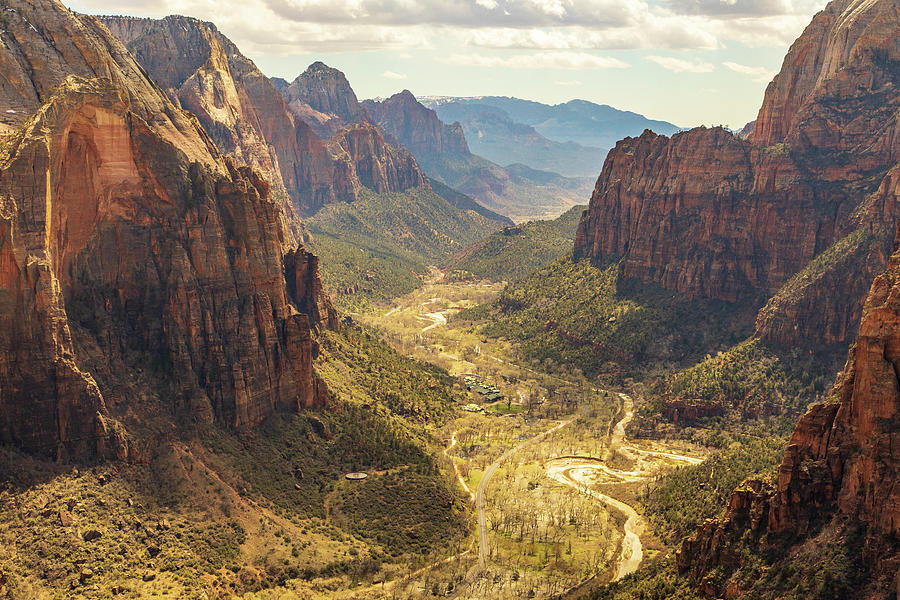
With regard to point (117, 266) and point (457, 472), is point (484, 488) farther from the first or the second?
point (117, 266)

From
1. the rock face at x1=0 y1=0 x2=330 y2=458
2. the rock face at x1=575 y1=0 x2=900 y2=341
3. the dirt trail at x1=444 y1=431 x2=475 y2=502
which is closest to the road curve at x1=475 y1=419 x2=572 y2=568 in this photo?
the dirt trail at x1=444 y1=431 x2=475 y2=502

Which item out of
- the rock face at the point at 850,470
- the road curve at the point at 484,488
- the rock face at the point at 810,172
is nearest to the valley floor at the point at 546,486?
the road curve at the point at 484,488

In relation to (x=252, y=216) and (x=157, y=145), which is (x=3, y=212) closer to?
(x=157, y=145)

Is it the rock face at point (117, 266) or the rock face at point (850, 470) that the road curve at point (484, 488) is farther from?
the rock face at point (850, 470)

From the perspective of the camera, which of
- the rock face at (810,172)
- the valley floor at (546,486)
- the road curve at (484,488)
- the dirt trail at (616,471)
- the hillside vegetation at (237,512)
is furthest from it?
the rock face at (810,172)

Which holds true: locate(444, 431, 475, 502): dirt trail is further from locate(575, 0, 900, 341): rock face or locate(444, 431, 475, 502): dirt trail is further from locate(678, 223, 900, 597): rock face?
locate(575, 0, 900, 341): rock face

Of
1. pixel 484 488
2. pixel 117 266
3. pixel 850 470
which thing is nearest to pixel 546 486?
pixel 484 488

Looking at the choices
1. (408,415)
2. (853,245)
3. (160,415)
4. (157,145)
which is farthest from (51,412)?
(853,245)
